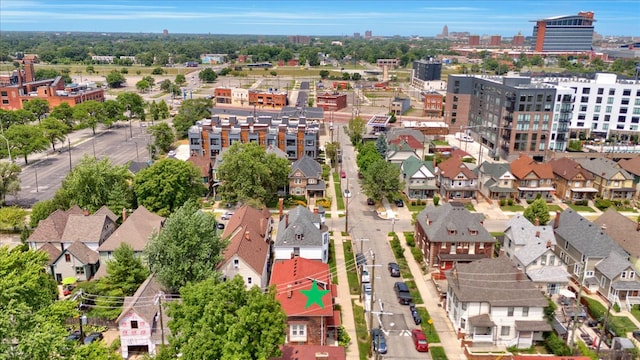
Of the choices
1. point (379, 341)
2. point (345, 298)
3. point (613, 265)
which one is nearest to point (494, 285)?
point (379, 341)

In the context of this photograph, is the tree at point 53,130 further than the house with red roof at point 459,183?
Yes

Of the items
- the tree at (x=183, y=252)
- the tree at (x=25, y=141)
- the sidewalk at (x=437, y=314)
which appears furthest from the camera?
the tree at (x=25, y=141)

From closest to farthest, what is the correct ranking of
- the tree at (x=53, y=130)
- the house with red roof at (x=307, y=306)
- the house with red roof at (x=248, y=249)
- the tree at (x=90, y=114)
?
the house with red roof at (x=307, y=306) → the house with red roof at (x=248, y=249) → the tree at (x=53, y=130) → the tree at (x=90, y=114)

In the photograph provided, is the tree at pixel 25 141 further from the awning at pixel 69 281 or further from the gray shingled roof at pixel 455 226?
the gray shingled roof at pixel 455 226

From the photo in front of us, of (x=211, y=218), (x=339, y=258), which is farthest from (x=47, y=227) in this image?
(x=339, y=258)

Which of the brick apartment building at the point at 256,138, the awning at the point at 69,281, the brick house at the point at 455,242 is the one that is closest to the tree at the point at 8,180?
the awning at the point at 69,281

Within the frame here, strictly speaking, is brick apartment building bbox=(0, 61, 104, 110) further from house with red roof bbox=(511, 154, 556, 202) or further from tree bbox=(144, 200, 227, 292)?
house with red roof bbox=(511, 154, 556, 202)

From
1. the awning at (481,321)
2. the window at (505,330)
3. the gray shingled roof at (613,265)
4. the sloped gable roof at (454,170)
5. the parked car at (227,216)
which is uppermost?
the sloped gable roof at (454,170)
